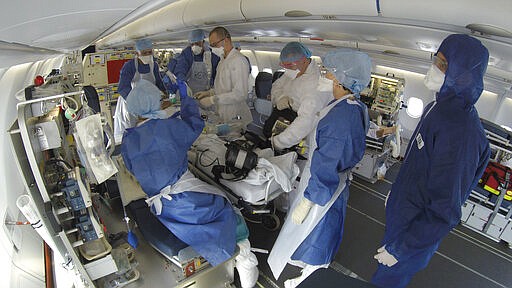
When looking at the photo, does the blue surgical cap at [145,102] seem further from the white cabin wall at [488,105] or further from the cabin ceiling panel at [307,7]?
the white cabin wall at [488,105]

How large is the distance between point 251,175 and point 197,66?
10.4ft

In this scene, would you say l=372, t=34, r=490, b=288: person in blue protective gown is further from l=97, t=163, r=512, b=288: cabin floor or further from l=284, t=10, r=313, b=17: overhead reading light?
l=97, t=163, r=512, b=288: cabin floor

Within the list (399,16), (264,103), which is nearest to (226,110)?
(264,103)

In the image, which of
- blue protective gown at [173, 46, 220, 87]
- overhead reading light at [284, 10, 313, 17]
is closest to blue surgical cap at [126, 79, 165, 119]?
overhead reading light at [284, 10, 313, 17]

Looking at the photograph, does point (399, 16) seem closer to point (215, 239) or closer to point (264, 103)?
point (215, 239)

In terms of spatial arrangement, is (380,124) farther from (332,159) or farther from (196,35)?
Answer: (196,35)

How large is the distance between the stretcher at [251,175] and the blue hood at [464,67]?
141cm

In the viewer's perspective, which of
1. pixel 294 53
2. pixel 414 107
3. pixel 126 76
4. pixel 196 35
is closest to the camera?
pixel 294 53

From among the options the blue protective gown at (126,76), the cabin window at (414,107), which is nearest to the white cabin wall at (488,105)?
the cabin window at (414,107)

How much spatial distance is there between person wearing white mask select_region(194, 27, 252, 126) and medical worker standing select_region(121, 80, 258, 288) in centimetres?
131

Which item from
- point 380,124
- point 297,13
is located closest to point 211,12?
point 297,13

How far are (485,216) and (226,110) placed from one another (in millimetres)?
3777

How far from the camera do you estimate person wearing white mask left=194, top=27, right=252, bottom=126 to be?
151 inches

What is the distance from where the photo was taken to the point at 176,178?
2387 millimetres
